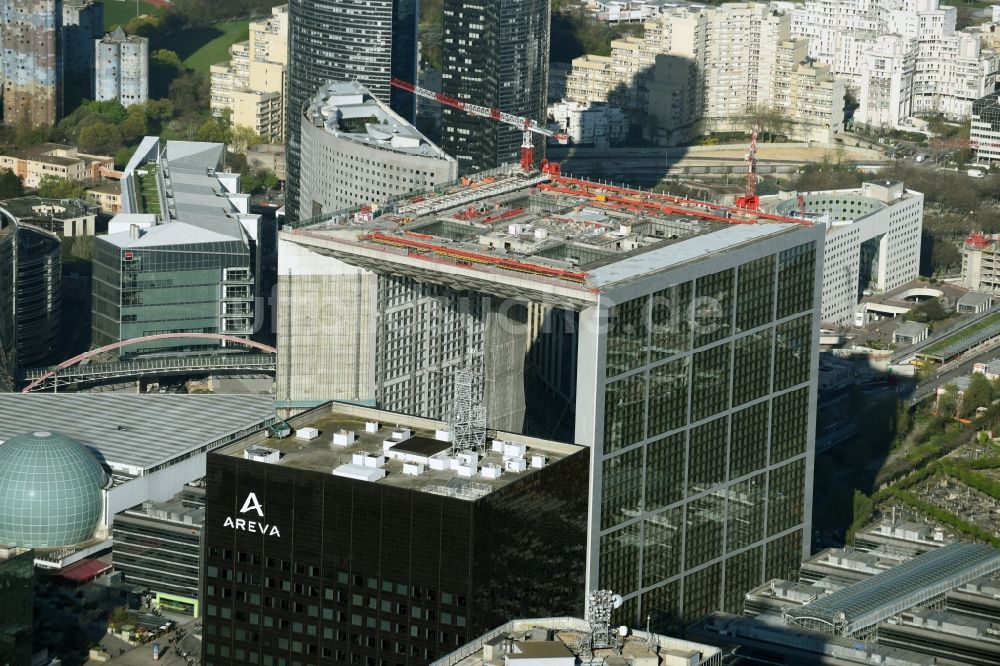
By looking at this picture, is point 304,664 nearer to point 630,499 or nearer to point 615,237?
point 630,499

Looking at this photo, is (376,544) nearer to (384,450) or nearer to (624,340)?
(384,450)

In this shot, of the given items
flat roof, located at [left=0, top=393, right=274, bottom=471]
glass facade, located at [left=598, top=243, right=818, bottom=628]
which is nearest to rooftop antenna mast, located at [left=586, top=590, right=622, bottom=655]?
glass facade, located at [left=598, top=243, right=818, bottom=628]

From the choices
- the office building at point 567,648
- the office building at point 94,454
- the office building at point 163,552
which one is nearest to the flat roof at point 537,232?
the office building at point 94,454

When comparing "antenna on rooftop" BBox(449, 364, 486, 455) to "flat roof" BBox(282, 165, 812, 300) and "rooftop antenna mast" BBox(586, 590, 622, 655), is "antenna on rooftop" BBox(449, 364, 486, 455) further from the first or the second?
"rooftop antenna mast" BBox(586, 590, 622, 655)

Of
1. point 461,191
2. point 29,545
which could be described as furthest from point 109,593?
point 461,191

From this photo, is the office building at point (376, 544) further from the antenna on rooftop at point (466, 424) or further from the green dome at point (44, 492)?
the green dome at point (44, 492)

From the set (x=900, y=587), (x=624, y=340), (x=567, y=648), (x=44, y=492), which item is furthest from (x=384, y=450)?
(x=44, y=492)
